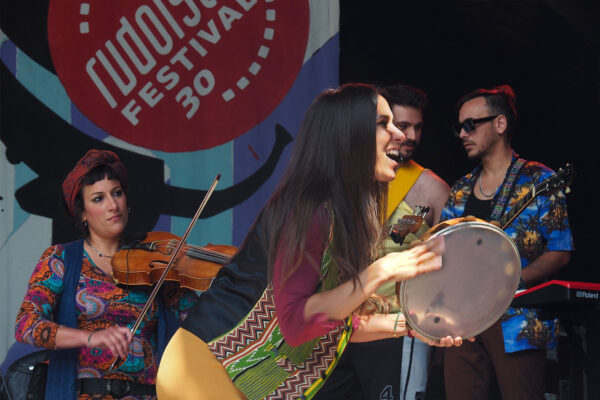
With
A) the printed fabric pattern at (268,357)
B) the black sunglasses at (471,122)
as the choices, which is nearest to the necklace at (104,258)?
the printed fabric pattern at (268,357)

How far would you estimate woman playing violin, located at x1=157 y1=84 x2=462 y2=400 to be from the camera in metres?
1.92

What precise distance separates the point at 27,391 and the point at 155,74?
204 centimetres

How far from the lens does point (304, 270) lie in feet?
6.32

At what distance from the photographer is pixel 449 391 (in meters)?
3.56

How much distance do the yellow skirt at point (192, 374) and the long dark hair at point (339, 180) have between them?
0.32 metres

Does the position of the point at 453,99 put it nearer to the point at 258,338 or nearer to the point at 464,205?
the point at 464,205

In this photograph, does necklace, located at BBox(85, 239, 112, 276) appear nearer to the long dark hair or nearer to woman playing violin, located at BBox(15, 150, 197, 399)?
woman playing violin, located at BBox(15, 150, 197, 399)

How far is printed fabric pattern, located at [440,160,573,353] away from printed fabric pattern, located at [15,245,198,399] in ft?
5.14

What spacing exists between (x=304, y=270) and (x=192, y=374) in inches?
17.1

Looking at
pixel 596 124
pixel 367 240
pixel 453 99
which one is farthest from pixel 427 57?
pixel 367 240

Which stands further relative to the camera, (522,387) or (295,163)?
(522,387)

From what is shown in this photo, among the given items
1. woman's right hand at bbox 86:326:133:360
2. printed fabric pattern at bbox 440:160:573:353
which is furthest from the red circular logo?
woman's right hand at bbox 86:326:133:360

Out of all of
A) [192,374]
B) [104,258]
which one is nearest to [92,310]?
[104,258]

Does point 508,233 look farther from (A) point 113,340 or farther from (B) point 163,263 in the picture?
(A) point 113,340
